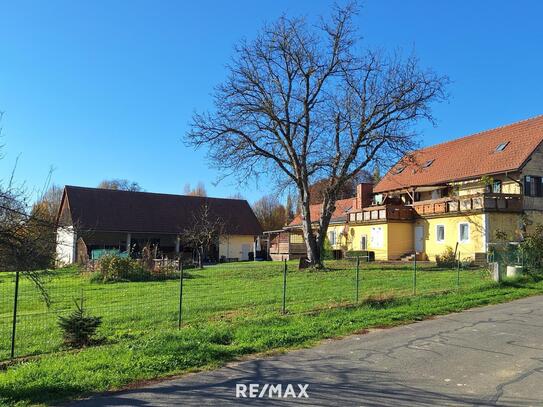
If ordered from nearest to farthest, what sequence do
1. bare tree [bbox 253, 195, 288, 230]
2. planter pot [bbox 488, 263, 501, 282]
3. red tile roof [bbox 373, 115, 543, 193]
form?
planter pot [bbox 488, 263, 501, 282], red tile roof [bbox 373, 115, 543, 193], bare tree [bbox 253, 195, 288, 230]

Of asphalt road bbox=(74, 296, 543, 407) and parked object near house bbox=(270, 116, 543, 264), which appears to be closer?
asphalt road bbox=(74, 296, 543, 407)

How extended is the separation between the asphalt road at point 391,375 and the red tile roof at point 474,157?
24162 mm

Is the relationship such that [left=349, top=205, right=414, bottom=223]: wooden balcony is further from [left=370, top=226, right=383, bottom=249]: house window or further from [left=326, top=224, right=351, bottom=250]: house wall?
[left=326, top=224, right=351, bottom=250]: house wall

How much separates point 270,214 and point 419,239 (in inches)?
1925

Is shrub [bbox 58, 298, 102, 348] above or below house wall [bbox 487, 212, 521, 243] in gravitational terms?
below

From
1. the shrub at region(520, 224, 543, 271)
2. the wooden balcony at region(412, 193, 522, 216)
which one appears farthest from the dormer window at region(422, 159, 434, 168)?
the shrub at region(520, 224, 543, 271)

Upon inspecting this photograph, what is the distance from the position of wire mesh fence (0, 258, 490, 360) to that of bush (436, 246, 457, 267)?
546cm

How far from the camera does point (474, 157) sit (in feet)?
134

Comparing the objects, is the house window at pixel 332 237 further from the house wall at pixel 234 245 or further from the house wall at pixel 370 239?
the house wall at pixel 234 245

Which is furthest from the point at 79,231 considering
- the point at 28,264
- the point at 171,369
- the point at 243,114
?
the point at 243,114

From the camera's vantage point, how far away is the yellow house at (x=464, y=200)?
34656mm

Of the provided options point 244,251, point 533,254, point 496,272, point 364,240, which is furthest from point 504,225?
point 244,251

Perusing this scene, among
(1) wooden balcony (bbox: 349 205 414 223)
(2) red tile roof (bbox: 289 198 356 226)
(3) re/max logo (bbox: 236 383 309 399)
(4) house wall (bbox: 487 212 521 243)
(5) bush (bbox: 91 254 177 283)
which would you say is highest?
(2) red tile roof (bbox: 289 198 356 226)

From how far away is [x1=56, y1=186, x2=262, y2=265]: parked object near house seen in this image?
2015 inches
